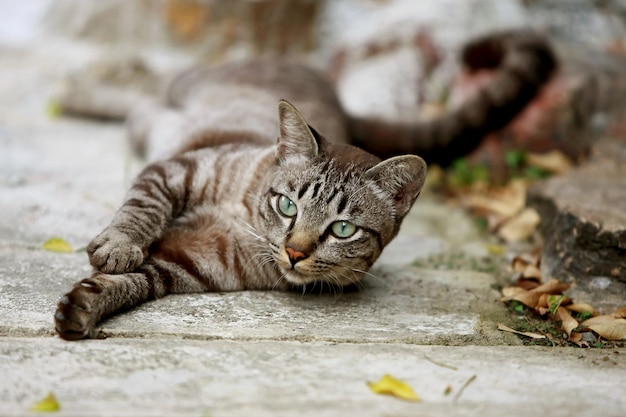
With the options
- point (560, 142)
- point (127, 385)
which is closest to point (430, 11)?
point (560, 142)

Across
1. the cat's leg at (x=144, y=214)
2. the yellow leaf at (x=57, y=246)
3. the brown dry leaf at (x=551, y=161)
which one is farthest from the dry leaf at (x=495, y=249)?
the yellow leaf at (x=57, y=246)

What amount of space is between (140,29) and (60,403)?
677cm

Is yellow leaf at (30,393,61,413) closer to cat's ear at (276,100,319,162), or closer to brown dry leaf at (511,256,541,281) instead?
cat's ear at (276,100,319,162)

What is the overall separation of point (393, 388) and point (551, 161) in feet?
12.1

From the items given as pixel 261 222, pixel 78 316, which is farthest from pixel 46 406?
pixel 261 222

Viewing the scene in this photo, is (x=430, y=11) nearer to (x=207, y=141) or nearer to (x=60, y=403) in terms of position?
(x=207, y=141)

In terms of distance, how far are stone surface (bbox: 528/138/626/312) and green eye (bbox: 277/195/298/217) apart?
1409 millimetres

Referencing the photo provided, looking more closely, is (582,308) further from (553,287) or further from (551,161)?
(551,161)

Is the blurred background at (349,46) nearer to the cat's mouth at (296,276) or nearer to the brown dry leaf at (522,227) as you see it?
the brown dry leaf at (522,227)

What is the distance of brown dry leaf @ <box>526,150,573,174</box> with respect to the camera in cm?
532

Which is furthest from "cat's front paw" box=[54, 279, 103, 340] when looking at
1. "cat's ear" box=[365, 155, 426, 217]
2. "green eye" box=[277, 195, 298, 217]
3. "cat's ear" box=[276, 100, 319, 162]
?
"cat's ear" box=[365, 155, 426, 217]

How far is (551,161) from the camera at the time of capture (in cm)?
539

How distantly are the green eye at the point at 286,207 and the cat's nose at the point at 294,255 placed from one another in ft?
0.67

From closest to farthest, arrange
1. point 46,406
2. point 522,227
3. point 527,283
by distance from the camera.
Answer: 1. point 46,406
2. point 527,283
3. point 522,227
